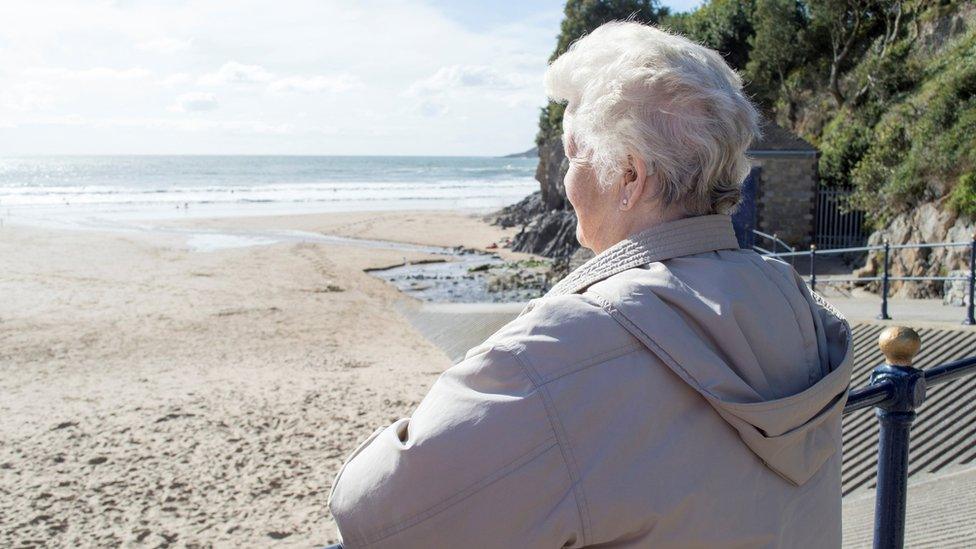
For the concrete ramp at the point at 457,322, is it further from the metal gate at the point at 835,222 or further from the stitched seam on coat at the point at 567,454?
the stitched seam on coat at the point at 567,454

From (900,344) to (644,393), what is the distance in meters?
1.16

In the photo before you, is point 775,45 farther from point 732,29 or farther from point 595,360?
point 595,360

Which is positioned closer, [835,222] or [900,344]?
[900,344]

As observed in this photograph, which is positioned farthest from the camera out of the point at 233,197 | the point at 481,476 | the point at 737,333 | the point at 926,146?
the point at 233,197

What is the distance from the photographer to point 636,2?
4109 cm

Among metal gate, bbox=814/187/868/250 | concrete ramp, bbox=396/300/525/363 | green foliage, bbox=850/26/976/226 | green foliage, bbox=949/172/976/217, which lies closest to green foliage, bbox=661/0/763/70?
metal gate, bbox=814/187/868/250

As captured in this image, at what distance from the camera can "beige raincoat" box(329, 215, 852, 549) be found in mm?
1136

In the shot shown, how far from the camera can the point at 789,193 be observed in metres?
21.0

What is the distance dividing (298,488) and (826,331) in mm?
7497

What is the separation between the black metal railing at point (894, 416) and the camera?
2025mm

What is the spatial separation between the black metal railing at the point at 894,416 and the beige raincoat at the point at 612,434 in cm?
83

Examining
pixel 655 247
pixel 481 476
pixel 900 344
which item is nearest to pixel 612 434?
pixel 481 476

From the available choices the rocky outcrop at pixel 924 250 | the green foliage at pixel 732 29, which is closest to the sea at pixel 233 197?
the green foliage at pixel 732 29

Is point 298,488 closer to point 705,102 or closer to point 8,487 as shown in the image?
point 8,487
